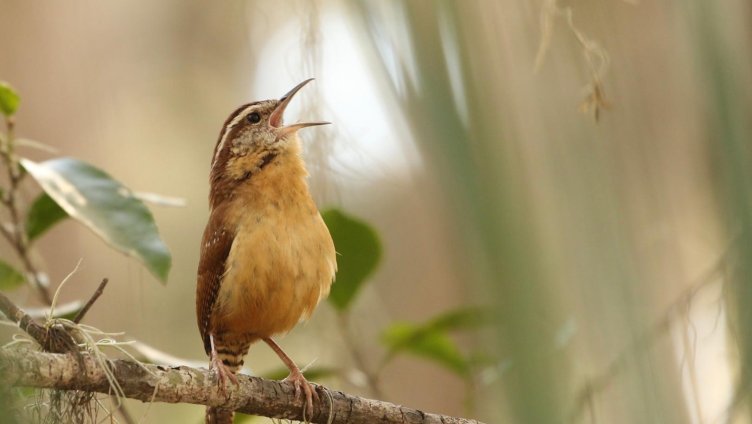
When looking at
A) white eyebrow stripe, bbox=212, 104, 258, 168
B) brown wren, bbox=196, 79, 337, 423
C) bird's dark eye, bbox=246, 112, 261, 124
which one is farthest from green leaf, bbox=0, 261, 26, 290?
bird's dark eye, bbox=246, 112, 261, 124

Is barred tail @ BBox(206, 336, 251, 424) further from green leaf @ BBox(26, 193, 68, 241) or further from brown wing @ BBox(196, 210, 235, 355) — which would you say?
green leaf @ BBox(26, 193, 68, 241)

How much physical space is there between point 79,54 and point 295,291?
6.19 metres

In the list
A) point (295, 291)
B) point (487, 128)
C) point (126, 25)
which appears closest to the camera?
point (487, 128)

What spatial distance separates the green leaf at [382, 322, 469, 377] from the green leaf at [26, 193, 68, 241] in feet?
4.95

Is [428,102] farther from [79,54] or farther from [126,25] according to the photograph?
[126,25]

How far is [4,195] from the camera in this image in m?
3.39

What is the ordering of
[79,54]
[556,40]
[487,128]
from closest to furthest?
[487,128]
[556,40]
[79,54]

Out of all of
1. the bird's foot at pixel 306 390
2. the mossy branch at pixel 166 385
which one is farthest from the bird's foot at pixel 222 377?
the bird's foot at pixel 306 390

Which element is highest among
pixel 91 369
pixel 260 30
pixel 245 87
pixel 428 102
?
pixel 428 102

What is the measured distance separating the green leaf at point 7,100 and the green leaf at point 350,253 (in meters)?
1.28

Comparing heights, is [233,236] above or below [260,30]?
below

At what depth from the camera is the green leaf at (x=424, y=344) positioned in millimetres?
3898

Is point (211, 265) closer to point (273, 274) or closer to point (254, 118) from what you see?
point (273, 274)

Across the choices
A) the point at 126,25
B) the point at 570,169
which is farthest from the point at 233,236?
the point at 126,25
